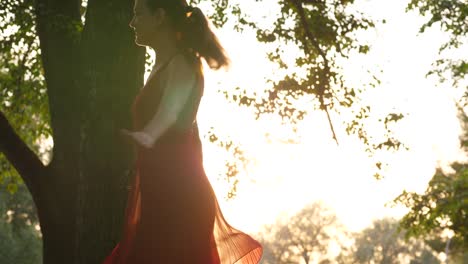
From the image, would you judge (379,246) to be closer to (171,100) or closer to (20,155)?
(20,155)

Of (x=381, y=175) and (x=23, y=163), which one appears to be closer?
(x=23, y=163)

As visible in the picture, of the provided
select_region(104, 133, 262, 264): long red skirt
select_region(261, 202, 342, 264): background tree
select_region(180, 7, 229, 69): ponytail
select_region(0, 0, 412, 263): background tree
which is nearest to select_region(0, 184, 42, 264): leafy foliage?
select_region(0, 0, 412, 263): background tree

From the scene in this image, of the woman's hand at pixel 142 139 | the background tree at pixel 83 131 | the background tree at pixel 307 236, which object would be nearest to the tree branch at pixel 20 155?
the background tree at pixel 83 131

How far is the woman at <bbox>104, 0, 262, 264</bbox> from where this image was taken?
2.48 m

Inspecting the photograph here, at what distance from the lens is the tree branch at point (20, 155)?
4414 mm

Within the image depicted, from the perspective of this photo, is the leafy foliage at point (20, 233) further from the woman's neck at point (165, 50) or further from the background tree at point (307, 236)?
the background tree at point (307, 236)

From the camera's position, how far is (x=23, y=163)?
448 cm

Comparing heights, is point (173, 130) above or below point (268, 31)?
below

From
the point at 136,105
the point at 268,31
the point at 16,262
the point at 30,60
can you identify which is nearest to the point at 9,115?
the point at 30,60

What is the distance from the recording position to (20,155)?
4465mm

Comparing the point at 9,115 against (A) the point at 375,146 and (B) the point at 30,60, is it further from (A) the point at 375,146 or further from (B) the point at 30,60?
(A) the point at 375,146

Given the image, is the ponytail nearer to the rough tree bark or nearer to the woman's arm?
the woman's arm

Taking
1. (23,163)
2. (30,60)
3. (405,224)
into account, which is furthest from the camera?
(405,224)

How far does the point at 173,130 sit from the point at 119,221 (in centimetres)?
176
